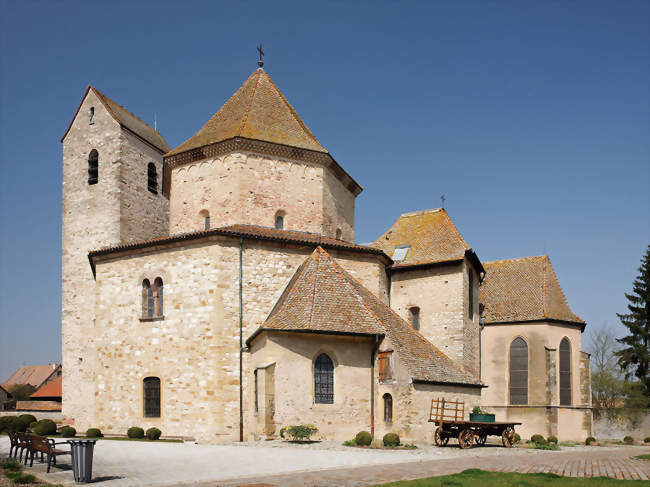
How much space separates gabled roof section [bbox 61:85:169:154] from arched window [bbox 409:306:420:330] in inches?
745

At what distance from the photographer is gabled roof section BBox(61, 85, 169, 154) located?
36.1 m

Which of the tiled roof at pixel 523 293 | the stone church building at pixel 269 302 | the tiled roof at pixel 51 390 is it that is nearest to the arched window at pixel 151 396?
the stone church building at pixel 269 302

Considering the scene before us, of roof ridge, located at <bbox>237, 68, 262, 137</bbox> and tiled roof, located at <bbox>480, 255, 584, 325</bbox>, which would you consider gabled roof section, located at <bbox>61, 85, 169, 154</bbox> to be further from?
tiled roof, located at <bbox>480, 255, 584, 325</bbox>

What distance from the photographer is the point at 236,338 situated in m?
23.8

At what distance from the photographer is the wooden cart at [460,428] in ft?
67.2

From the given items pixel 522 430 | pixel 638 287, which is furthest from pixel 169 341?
pixel 638 287

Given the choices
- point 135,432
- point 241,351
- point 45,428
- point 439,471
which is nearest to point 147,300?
point 241,351

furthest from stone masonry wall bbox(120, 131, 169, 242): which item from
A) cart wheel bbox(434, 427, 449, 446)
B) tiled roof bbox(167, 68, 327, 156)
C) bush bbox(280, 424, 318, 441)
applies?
cart wheel bbox(434, 427, 449, 446)

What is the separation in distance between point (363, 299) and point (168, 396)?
845 cm

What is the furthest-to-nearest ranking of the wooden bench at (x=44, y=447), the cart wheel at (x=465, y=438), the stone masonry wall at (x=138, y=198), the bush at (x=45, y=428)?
the stone masonry wall at (x=138, y=198) < the bush at (x=45, y=428) < the cart wheel at (x=465, y=438) < the wooden bench at (x=44, y=447)

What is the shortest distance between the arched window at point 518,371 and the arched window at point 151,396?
62.0 feet

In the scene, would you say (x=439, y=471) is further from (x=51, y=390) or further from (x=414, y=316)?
(x=51, y=390)

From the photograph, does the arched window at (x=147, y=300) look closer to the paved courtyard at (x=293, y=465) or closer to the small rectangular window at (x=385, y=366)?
the paved courtyard at (x=293, y=465)

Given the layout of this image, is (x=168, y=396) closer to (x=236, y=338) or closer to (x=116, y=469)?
(x=236, y=338)
